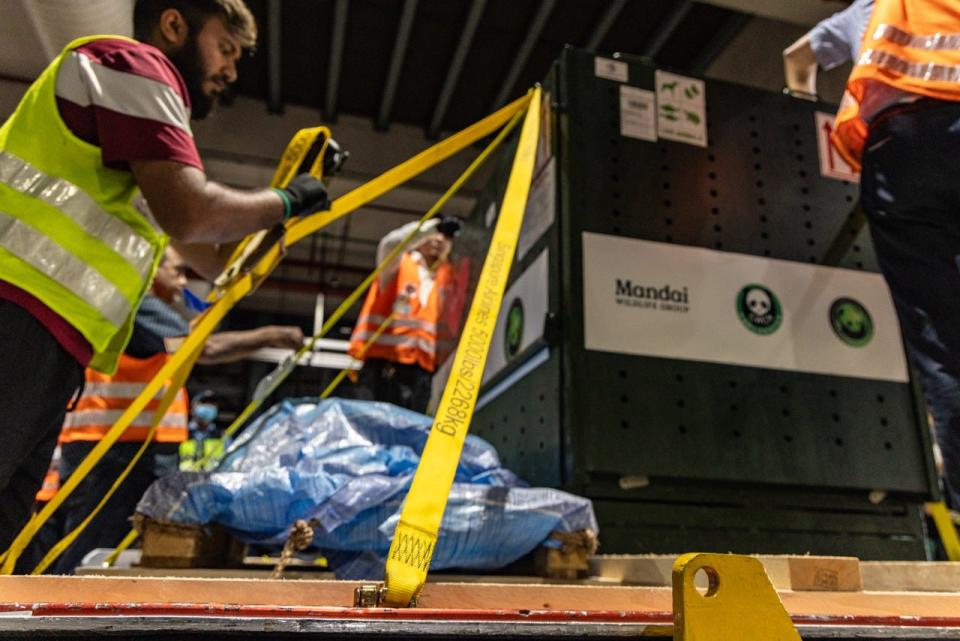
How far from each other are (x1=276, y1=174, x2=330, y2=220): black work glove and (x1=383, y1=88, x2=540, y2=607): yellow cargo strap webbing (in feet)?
1.81

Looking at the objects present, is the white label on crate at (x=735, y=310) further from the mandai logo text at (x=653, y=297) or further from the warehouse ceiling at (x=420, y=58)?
the warehouse ceiling at (x=420, y=58)

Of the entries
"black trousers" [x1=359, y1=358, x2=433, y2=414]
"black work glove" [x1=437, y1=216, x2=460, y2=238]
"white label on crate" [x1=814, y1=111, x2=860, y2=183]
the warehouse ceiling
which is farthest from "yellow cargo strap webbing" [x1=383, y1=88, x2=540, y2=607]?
the warehouse ceiling

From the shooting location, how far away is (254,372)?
46.3 feet

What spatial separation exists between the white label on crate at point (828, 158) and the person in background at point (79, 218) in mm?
1823

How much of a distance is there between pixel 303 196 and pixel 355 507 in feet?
2.56

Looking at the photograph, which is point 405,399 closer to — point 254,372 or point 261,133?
point 261,133

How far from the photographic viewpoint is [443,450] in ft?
3.23

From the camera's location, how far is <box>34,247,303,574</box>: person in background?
3.03 meters

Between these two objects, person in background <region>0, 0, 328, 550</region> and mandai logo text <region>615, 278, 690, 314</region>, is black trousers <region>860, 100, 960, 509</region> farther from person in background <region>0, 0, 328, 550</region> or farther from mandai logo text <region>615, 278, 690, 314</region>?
person in background <region>0, 0, 328, 550</region>

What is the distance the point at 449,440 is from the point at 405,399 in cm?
288

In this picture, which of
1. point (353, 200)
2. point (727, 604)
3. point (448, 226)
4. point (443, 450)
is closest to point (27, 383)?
point (443, 450)

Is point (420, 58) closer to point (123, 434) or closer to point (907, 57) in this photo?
point (123, 434)

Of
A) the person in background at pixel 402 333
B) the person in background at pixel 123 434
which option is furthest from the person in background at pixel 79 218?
the person in background at pixel 402 333

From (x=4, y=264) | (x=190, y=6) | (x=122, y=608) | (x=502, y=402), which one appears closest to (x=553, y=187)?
(x=502, y=402)
